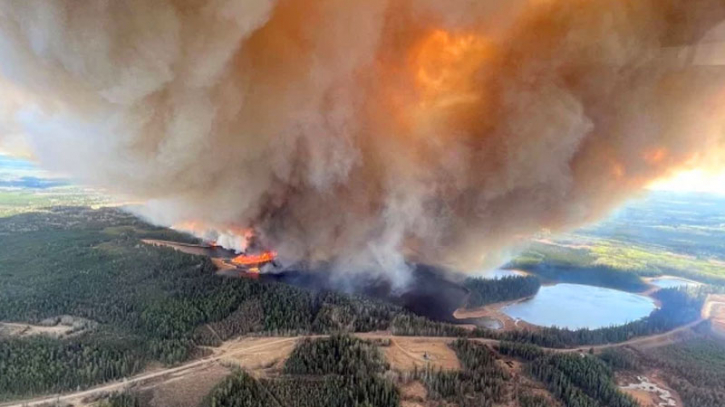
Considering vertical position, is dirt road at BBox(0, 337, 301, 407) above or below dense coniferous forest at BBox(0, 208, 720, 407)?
below

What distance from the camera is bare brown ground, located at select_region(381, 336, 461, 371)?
1822 centimetres

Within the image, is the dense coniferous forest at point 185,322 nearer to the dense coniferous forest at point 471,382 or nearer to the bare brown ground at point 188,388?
the dense coniferous forest at point 471,382

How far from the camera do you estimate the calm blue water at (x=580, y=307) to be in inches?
1058

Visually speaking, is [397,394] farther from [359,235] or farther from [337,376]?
[359,235]

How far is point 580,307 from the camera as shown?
30.1 meters

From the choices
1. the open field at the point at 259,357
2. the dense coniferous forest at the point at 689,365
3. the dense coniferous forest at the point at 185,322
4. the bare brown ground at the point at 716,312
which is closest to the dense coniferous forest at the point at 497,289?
the dense coniferous forest at the point at 185,322

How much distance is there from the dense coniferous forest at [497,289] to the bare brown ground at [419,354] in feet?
26.6

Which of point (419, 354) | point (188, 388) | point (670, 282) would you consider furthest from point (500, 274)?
point (188, 388)

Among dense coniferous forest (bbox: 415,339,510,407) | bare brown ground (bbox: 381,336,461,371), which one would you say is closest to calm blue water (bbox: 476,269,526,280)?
bare brown ground (bbox: 381,336,461,371)

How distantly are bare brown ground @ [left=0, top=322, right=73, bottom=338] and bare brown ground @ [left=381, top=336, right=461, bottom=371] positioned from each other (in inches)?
472

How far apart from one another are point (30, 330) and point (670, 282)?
129 feet

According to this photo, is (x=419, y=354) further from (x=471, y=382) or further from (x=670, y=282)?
(x=670, y=282)

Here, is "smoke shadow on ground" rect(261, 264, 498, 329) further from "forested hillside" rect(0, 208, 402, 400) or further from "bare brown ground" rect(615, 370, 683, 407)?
"bare brown ground" rect(615, 370, 683, 407)

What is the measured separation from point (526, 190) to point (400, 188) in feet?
18.9
